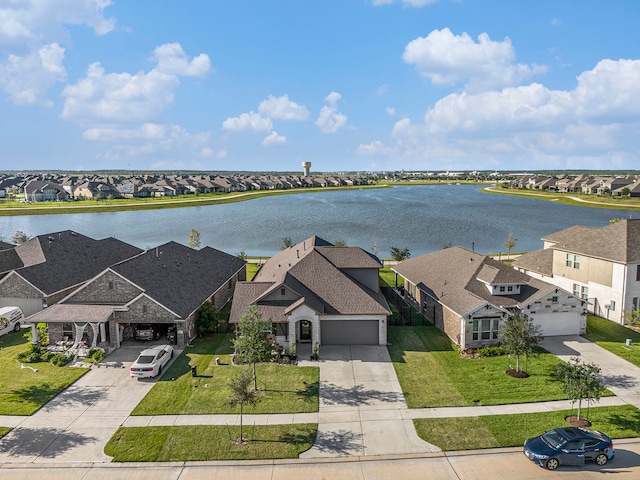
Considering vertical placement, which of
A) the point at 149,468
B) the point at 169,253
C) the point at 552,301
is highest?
the point at 169,253

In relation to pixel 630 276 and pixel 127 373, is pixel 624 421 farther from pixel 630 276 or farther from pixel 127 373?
pixel 127 373

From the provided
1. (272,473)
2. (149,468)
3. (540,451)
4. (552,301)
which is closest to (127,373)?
(149,468)

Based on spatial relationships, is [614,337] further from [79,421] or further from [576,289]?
[79,421]

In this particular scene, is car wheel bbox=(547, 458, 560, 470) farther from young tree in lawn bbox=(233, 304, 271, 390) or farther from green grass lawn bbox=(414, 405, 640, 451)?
young tree in lawn bbox=(233, 304, 271, 390)

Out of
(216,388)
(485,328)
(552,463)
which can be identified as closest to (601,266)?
(485,328)

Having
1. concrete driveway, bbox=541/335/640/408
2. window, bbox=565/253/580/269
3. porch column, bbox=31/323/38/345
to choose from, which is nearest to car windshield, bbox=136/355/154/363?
porch column, bbox=31/323/38/345
